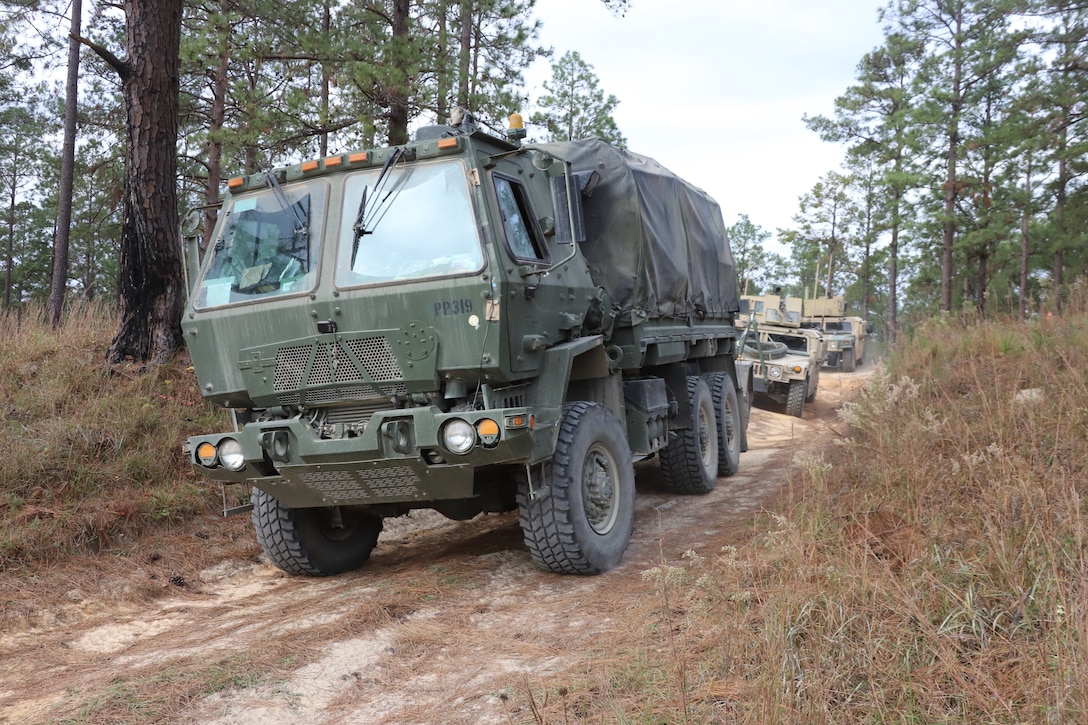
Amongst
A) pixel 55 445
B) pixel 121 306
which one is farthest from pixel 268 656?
pixel 121 306

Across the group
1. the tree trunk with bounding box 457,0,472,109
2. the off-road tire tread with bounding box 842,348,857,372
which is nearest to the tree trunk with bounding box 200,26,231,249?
the tree trunk with bounding box 457,0,472,109

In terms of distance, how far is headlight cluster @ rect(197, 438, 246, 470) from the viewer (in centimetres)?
504

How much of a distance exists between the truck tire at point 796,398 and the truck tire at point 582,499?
11439mm

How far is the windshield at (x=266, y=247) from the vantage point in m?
5.19

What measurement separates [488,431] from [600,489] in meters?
1.43

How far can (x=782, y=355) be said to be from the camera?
1759cm

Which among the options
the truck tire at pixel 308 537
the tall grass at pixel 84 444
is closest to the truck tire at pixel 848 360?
the tall grass at pixel 84 444

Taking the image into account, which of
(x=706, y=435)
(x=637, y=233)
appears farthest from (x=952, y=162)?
(x=637, y=233)

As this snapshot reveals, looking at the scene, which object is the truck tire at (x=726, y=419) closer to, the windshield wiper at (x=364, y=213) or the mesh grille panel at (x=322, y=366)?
the windshield wiper at (x=364, y=213)

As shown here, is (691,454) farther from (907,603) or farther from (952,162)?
(952,162)

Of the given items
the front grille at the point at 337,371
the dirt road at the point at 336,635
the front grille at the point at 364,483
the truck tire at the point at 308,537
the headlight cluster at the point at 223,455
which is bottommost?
the dirt road at the point at 336,635

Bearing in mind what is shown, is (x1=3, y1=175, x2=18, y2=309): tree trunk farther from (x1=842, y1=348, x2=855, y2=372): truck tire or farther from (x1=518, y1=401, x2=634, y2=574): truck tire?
(x1=518, y1=401, x2=634, y2=574): truck tire

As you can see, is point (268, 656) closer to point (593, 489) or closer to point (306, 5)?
point (593, 489)

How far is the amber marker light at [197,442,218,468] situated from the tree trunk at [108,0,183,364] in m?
3.61
